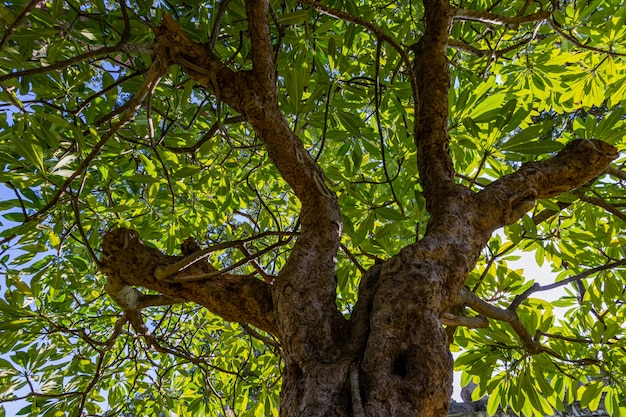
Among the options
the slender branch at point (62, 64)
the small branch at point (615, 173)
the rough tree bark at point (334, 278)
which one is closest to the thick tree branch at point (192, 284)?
the rough tree bark at point (334, 278)

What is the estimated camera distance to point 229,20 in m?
1.88

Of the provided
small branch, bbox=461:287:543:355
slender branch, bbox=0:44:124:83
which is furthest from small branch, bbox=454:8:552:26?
slender branch, bbox=0:44:124:83

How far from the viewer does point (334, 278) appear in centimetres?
113

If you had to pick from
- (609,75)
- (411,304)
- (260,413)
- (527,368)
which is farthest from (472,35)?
(260,413)

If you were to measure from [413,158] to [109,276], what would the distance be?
1291mm

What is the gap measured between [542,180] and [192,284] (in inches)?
40.7

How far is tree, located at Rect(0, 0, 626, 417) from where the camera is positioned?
1026 millimetres

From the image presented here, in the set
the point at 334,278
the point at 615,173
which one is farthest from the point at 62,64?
the point at 615,173

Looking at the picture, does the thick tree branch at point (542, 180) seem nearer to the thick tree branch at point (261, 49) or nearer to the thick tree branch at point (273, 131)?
the thick tree branch at point (273, 131)

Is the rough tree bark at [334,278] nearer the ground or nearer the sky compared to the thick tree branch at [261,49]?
Answer: nearer the ground

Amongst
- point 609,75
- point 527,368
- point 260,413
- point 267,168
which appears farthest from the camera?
point 260,413

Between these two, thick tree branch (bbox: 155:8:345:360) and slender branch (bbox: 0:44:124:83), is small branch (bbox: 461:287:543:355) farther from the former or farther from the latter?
slender branch (bbox: 0:44:124:83)

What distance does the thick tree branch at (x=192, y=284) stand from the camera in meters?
1.15

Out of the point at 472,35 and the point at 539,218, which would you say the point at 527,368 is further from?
the point at 472,35
